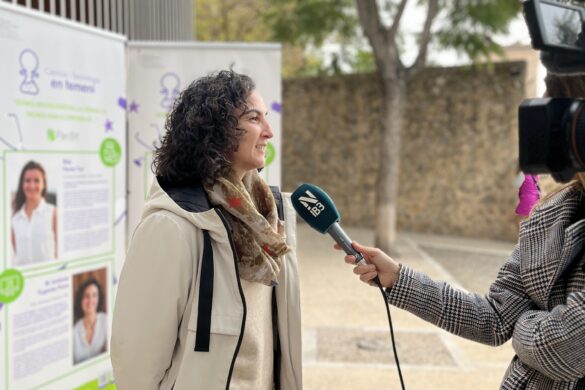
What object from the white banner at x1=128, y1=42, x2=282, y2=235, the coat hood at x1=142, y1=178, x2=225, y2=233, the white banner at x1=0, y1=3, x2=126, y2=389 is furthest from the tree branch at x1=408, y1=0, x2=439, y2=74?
the coat hood at x1=142, y1=178, x2=225, y2=233

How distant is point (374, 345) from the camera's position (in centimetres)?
535

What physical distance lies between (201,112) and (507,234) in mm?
11038

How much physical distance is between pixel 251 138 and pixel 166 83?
9.27 feet

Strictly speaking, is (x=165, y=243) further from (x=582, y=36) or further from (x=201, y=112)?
(x=582, y=36)

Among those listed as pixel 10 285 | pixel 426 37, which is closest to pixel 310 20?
pixel 426 37

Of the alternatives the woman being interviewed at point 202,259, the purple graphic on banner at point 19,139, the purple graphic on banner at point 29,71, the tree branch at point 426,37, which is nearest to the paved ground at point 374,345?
the purple graphic on banner at point 19,139

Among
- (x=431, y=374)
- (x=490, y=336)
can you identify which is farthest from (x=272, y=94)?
(x=490, y=336)

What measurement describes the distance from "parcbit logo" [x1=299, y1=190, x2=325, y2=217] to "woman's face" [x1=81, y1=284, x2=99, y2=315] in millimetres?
2186

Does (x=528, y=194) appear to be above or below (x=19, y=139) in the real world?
below

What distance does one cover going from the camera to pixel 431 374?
4.64 metres

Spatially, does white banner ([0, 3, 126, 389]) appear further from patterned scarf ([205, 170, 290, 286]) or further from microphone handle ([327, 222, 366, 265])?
microphone handle ([327, 222, 366, 265])

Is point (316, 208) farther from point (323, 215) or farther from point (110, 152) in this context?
point (110, 152)

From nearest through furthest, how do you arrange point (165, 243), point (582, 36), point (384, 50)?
point (582, 36) < point (165, 243) < point (384, 50)

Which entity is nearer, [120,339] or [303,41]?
[120,339]
